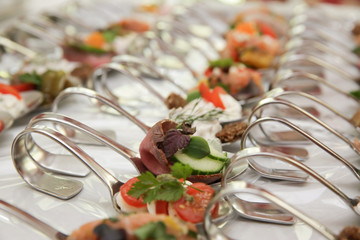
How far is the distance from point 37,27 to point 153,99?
3.21 ft

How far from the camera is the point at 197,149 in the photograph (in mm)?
1045

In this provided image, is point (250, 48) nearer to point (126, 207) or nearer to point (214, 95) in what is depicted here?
point (214, 95)

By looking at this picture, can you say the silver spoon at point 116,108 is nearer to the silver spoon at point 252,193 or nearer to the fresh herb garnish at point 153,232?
the silver spoon at point 252,193

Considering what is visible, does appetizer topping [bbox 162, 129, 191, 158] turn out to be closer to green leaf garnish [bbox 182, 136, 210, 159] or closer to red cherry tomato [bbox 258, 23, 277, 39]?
green leaf garnish [bbox 182, 136, 210, 159]

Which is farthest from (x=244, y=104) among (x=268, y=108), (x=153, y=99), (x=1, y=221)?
(x=1, y=221)

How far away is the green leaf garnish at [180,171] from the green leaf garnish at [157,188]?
36 mm

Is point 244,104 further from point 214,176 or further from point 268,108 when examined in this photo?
point 214,176

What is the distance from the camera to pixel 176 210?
894mm

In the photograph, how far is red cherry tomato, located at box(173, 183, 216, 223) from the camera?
0.88m

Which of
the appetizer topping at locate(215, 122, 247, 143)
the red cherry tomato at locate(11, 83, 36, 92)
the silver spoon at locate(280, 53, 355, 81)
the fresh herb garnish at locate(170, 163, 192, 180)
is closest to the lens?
→ the fresh herb garnish at locate(170, 163, 192, 180)

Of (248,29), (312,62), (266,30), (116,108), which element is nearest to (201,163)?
(116,108)

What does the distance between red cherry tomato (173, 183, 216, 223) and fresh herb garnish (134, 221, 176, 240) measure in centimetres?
13

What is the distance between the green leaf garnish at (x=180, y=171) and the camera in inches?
38.1

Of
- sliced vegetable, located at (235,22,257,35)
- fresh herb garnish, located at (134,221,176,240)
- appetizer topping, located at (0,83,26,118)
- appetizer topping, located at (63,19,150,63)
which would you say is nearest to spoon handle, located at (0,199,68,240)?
fresh herb garnish, located at (134,221,176,240)
